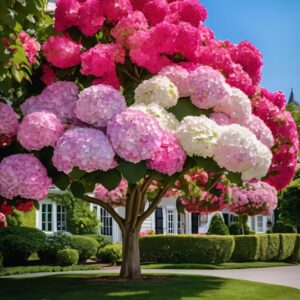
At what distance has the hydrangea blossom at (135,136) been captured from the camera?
22.0ft

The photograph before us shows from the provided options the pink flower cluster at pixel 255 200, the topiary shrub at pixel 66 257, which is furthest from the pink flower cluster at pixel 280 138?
the pink flower cluster at pixel 255 200

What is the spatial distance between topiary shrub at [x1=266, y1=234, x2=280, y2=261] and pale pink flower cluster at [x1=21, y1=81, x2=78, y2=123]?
2003cm

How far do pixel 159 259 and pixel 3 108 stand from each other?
55.7 feet

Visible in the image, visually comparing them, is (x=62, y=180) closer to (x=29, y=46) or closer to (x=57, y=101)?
(x=57, y=101)

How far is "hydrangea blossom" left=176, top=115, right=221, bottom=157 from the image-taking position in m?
7.14

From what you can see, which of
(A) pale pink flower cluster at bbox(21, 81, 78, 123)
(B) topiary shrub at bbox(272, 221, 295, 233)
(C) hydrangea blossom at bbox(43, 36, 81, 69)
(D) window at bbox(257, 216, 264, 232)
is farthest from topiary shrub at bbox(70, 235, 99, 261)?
(D) window at bbox(257, 216, 264, 232)

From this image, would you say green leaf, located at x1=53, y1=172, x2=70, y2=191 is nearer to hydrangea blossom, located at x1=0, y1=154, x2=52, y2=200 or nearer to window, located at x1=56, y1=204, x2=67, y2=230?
hydrangea blossom, located at x1=0, y1=154, x2=52, y2=200

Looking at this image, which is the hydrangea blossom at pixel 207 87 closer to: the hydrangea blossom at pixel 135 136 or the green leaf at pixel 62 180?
the hydrangea blossom at pixel 135 136

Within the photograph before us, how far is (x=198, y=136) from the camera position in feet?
23.4

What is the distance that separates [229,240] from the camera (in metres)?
24.0

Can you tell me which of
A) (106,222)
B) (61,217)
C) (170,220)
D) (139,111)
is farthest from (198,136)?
(170,220)

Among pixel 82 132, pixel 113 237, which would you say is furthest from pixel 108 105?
pixel 113 237

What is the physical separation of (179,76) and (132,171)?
162cm

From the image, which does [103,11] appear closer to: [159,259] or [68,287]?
[68,287]
